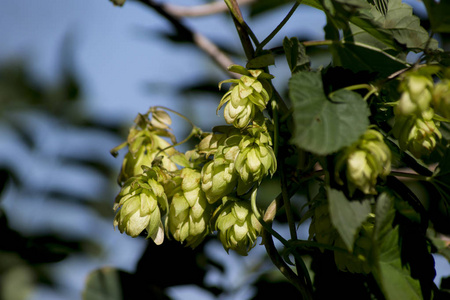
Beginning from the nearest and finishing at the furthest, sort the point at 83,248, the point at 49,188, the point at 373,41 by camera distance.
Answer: the point at 373,41 < the point at 83,248 < the point at 49,188

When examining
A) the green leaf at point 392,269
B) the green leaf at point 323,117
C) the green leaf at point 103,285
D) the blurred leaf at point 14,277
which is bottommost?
the blurred leaf at point 14,277

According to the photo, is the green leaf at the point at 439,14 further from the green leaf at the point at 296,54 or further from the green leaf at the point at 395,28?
the green leaf at the point at 296,54

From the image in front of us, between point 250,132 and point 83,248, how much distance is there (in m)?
0.84

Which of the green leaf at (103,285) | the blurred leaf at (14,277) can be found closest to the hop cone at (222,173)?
the green leaf at (103,285)

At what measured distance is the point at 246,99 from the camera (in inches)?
34.3

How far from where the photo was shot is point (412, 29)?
37.8 inches

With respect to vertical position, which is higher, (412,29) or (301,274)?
(412,29)

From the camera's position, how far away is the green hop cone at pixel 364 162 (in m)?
0.72

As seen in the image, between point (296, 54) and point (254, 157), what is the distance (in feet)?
0.67

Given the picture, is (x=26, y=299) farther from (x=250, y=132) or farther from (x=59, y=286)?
(x=250, y=132)

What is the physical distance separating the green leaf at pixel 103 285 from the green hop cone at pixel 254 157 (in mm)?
556

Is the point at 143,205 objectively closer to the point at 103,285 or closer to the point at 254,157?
the point at 254,157

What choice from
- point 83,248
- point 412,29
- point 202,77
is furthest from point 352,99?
point 202,77

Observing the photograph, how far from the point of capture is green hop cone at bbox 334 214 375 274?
84 cm
